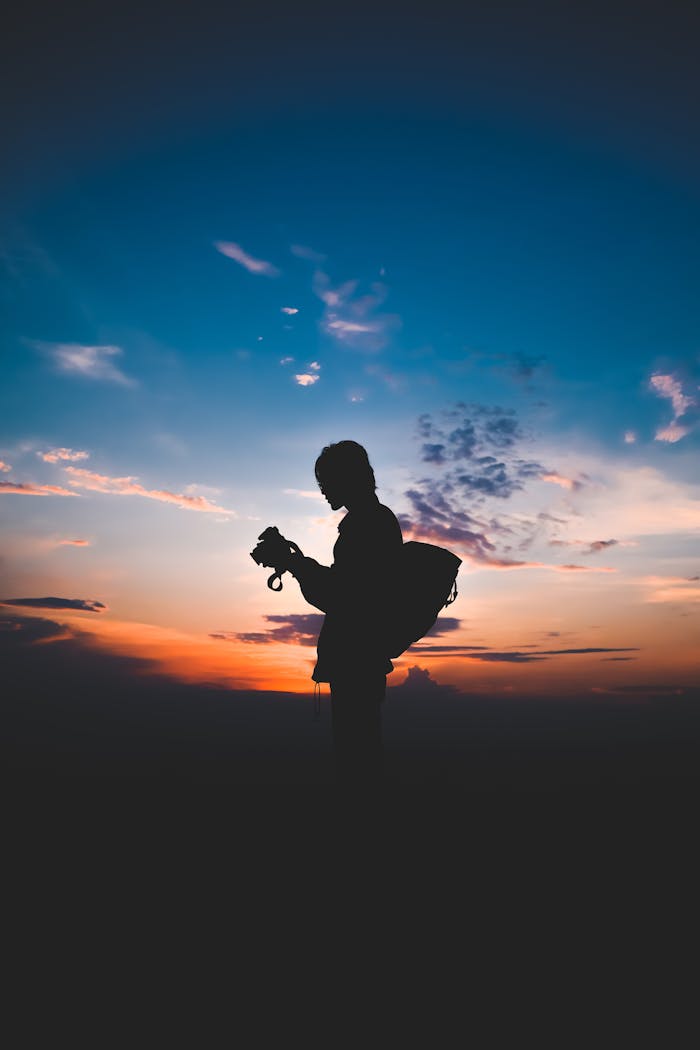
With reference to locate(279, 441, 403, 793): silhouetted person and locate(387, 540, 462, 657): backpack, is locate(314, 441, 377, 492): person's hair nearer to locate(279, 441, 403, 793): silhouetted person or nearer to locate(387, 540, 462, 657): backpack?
locate(279, 441, 403, 793): silhouetted person

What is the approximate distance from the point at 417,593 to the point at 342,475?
887 millimetres

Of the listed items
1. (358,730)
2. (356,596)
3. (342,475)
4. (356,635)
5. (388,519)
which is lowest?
(358,730)

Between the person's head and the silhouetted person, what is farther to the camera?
the person's head

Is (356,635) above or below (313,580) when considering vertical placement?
below

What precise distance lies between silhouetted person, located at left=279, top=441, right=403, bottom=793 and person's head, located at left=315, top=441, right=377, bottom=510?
8.9 inches

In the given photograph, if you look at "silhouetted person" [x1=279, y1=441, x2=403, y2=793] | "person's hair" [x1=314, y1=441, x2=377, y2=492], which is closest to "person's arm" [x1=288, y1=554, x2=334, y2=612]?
"silhouetted person" [x1=279, y1=441, x2=403, y2=793]

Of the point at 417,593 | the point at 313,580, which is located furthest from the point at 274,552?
the point at 417,593

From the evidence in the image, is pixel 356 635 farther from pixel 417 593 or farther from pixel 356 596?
pixel 417 593

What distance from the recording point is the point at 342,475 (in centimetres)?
336

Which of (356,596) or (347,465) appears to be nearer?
(356,596)

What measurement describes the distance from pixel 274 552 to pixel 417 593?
2.95 feet

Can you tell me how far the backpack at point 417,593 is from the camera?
3.13 metres

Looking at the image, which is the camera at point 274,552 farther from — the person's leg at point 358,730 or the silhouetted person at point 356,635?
the person's leg at point 358,730

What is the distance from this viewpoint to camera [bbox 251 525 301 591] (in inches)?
125
